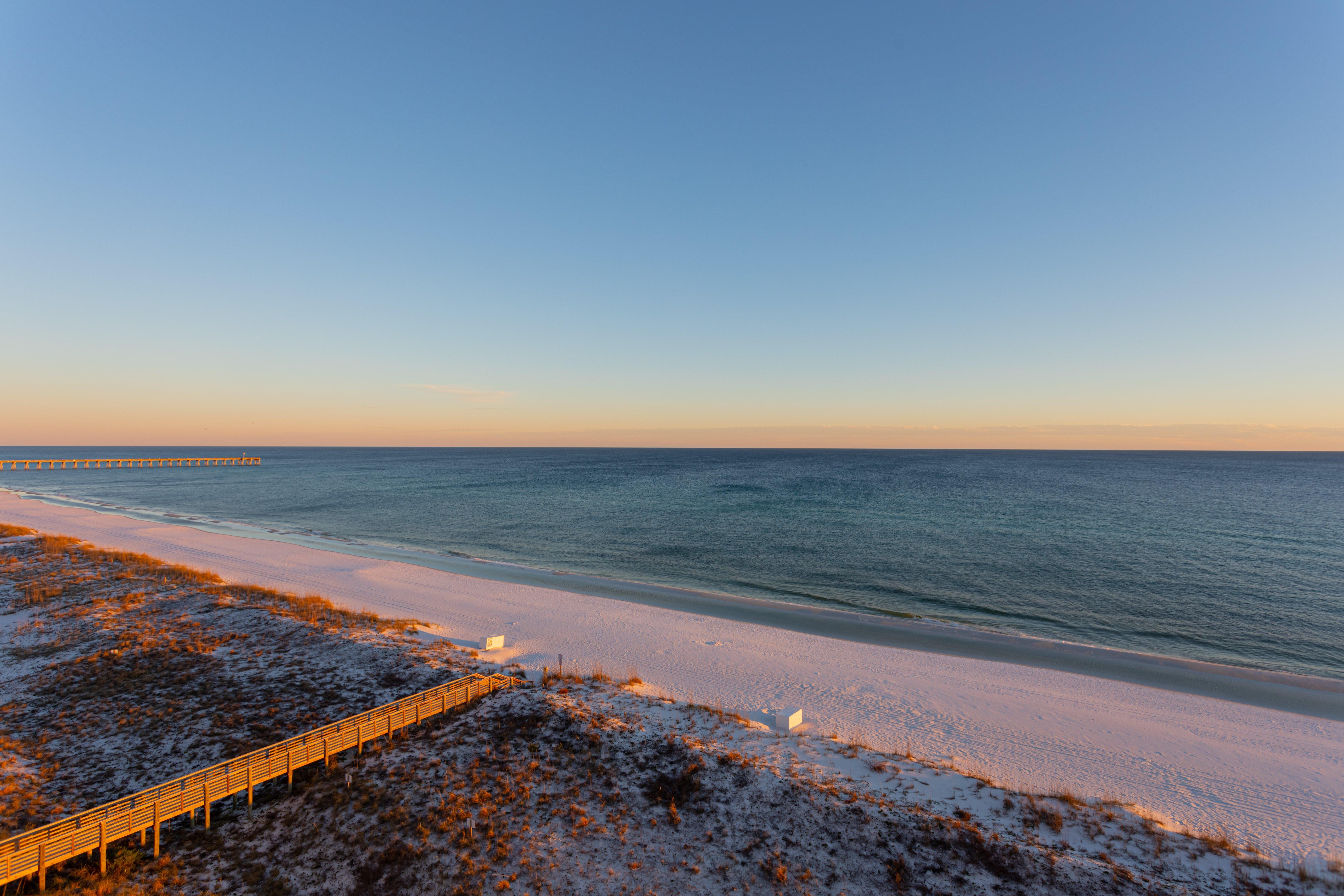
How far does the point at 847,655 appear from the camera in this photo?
26.8 metres

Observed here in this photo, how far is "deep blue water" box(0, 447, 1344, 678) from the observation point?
108 feet

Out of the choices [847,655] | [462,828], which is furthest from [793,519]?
[462,828]

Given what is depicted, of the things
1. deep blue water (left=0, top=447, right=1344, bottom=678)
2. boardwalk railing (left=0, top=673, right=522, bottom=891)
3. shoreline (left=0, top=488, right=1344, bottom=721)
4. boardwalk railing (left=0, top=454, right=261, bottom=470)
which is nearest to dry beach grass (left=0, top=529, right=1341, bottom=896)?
boardwalk railing (left=0, top=673, right=522, bottom=891)

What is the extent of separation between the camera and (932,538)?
5538 centimetres

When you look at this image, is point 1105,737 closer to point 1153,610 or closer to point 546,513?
point 1153,610

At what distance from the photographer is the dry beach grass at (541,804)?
39.8ft

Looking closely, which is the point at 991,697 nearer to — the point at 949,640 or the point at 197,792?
the point at 949,640

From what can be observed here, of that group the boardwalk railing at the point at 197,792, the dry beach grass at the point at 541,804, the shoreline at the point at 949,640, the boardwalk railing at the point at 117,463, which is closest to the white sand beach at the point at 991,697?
the shoreline at the point at 949,640

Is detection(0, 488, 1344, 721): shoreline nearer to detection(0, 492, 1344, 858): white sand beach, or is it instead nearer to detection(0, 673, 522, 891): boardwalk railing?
detection(0, 492, 1344, 858): white sand beach

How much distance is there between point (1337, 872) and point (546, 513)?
230 ft

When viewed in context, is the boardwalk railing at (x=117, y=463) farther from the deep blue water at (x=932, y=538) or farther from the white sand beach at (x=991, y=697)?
the white sand beach at (x=991, y=697)

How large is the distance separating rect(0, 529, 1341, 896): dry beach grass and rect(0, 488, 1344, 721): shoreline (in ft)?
42.8

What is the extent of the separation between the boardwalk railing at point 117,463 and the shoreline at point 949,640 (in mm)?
185888

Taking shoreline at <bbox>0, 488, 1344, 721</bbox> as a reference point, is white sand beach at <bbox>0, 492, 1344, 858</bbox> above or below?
above
